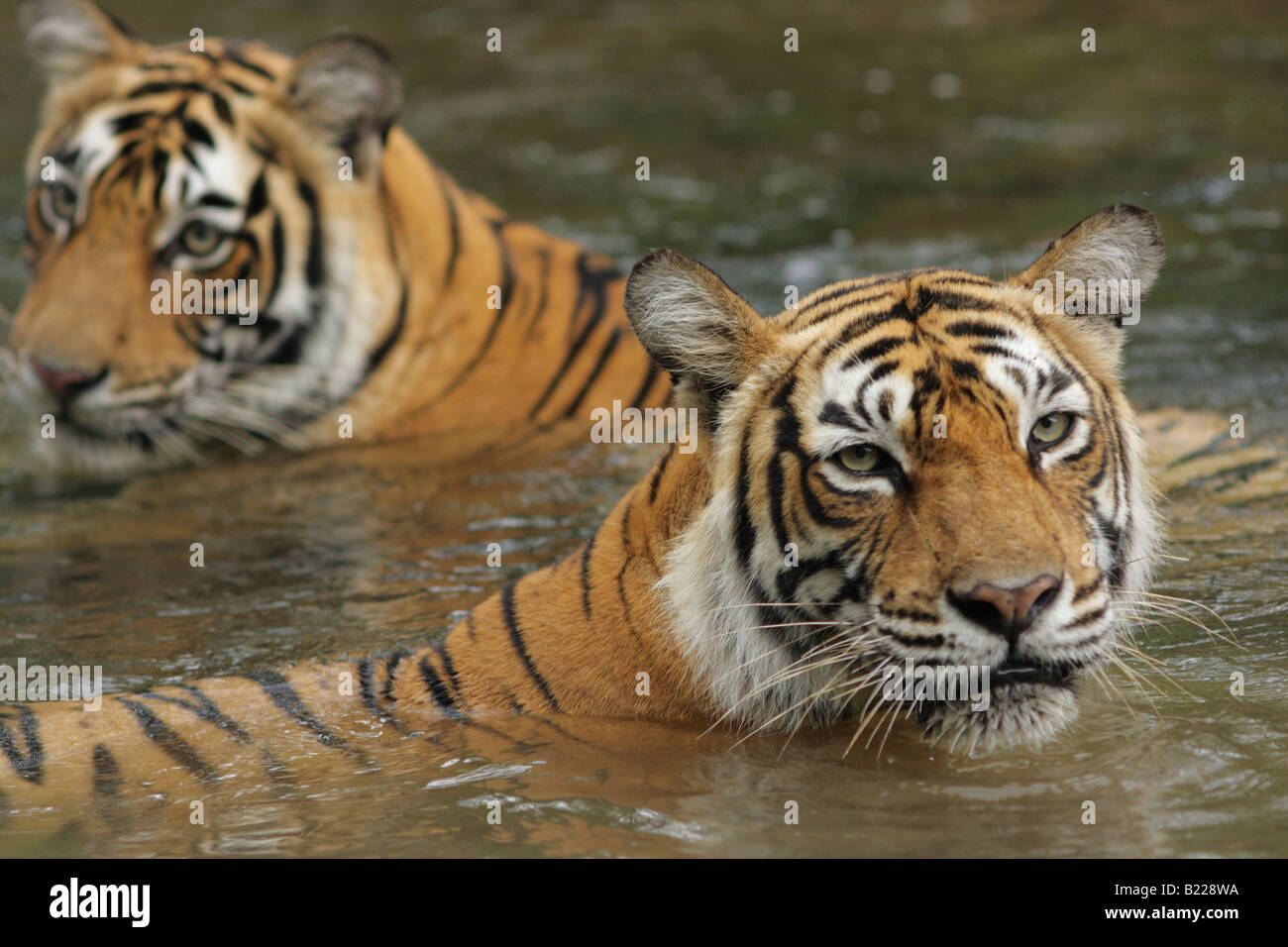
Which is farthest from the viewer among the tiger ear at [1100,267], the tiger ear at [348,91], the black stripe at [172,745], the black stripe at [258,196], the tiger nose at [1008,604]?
the black stripe at [258,196]

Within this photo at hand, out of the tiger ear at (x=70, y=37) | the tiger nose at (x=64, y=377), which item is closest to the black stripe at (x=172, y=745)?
the tiger nose at (x=64, y=377)

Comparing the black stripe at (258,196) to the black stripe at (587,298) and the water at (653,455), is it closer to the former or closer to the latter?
the water at (653,455)

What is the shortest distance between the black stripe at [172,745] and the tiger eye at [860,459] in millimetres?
1312

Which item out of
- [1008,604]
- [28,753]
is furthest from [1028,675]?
[28,753]

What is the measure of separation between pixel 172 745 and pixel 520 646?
68 centimetres

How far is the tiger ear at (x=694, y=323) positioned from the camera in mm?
3051

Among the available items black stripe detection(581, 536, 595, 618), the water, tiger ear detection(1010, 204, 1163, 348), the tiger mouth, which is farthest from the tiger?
the tiger mouth

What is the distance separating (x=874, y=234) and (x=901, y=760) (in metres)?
4.94

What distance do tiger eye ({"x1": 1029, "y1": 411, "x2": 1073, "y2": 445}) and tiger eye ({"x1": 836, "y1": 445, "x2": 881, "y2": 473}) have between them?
0.26m

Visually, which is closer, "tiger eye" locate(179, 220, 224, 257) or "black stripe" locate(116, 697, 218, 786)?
"black stripe" locate(116, 697, 218, 786)

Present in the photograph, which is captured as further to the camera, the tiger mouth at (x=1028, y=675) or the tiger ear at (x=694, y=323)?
the tiger ear at (x=694, y=323)

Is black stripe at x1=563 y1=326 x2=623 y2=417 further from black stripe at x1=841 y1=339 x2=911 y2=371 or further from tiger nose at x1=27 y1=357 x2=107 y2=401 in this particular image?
black stripe at x1=841 y1=339 x2=911 y2=371

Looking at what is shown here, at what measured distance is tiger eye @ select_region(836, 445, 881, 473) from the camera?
2.90m

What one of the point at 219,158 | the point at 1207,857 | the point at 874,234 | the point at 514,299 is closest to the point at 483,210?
the point at 514,299
